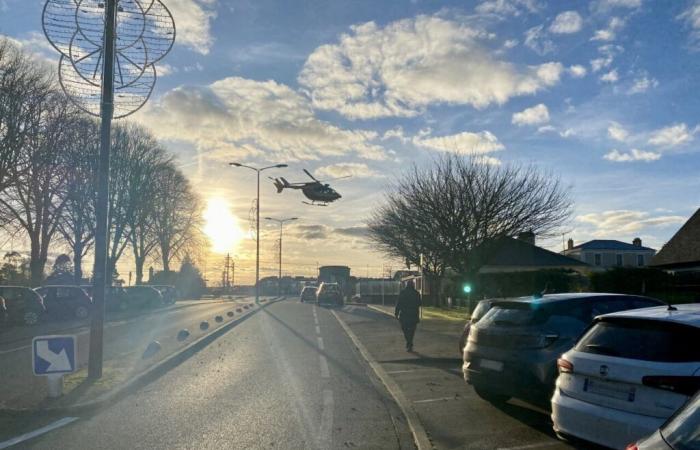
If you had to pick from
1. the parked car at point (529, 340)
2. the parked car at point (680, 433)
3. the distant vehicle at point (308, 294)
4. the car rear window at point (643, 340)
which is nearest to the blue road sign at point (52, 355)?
the parked car at point (529, 340)

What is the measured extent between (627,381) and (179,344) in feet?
43.0

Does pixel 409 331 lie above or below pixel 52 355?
below

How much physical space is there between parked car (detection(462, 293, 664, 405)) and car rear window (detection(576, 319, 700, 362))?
1.57 metres

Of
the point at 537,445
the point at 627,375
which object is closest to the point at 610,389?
the point at 627,375

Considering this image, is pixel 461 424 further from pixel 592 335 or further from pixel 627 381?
pixel 627 381

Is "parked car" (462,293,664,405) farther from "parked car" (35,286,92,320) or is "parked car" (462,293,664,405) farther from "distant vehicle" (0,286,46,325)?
"parked car" (35,286,92,320)

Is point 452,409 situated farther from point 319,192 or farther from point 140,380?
point 319,192

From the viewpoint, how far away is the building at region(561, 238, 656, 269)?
246 ft

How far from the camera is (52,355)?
354 inches

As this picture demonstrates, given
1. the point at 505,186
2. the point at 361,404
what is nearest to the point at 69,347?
the point at 361,404

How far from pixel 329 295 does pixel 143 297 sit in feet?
43.5

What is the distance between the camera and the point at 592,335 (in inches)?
225

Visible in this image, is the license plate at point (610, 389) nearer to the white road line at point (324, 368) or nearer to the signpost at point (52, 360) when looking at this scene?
the white road line at point (324, 368)

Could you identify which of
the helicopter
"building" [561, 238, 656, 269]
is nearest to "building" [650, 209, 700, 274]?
the helicopter
